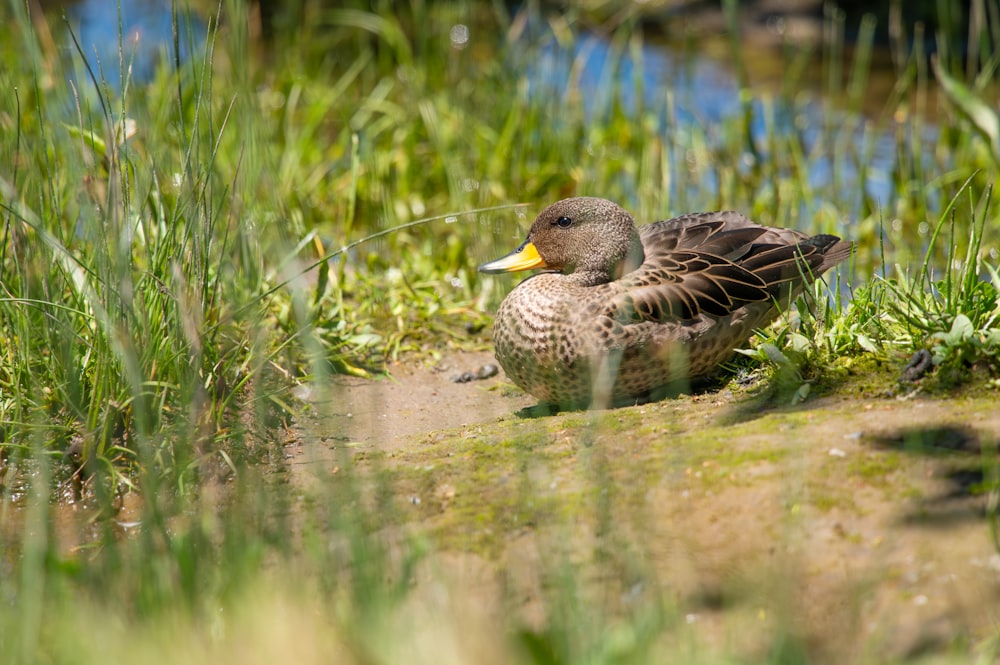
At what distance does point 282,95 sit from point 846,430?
527cm

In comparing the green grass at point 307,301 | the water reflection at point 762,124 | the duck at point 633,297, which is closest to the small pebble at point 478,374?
the green grass at point 307,301

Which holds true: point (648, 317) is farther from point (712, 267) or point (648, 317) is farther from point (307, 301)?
point (307, 301)

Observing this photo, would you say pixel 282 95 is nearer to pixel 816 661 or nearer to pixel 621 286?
pixel 621 286

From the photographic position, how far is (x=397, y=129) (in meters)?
7.05

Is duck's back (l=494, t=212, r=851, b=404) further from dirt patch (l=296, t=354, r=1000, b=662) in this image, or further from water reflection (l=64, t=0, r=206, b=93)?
water reflection (l=64, t=0, r=206, b=93)

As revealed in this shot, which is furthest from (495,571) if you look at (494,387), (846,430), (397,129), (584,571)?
(397,129)

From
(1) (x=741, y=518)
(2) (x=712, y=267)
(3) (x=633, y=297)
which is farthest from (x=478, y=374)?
(1) (x=741, y=518)

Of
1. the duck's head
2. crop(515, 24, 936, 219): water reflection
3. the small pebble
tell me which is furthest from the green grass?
the duck's head

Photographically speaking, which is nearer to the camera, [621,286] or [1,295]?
[1,295]

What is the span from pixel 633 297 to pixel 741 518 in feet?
4.26

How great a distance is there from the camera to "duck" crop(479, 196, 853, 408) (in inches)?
159

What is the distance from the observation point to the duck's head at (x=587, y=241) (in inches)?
173

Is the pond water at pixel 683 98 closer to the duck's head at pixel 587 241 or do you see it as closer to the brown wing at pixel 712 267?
the brown wing at pixel 712 267

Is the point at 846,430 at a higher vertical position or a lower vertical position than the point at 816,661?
higher
